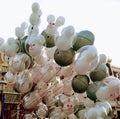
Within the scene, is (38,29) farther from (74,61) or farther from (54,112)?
(54,112)

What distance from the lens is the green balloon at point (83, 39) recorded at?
8.04 feet

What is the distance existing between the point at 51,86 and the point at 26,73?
30 centimetres

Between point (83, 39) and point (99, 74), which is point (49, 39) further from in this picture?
point (99, 74)

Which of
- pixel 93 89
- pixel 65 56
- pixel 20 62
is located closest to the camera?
pixel 93 89

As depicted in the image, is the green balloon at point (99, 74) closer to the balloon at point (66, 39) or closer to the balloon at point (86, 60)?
the balloon at point (86, 60)

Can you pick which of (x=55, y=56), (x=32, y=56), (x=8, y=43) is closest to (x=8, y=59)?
(x=8, y=43)

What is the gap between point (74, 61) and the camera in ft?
8.25

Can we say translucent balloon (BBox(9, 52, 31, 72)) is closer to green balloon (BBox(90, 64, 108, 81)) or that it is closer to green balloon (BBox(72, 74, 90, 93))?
green balloon (BBox(72, 74, 90, 93))

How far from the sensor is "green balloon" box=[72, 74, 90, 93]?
245 centimetres

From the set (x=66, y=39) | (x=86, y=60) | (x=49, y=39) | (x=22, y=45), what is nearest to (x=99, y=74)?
(x=86, y=60)

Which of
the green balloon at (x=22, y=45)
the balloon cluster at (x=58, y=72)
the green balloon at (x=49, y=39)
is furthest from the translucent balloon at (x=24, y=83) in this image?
the green balloon at (x=49, y=39)

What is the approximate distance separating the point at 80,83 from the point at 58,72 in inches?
16.3

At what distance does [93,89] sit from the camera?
2.38m

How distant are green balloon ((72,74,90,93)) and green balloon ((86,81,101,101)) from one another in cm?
4
